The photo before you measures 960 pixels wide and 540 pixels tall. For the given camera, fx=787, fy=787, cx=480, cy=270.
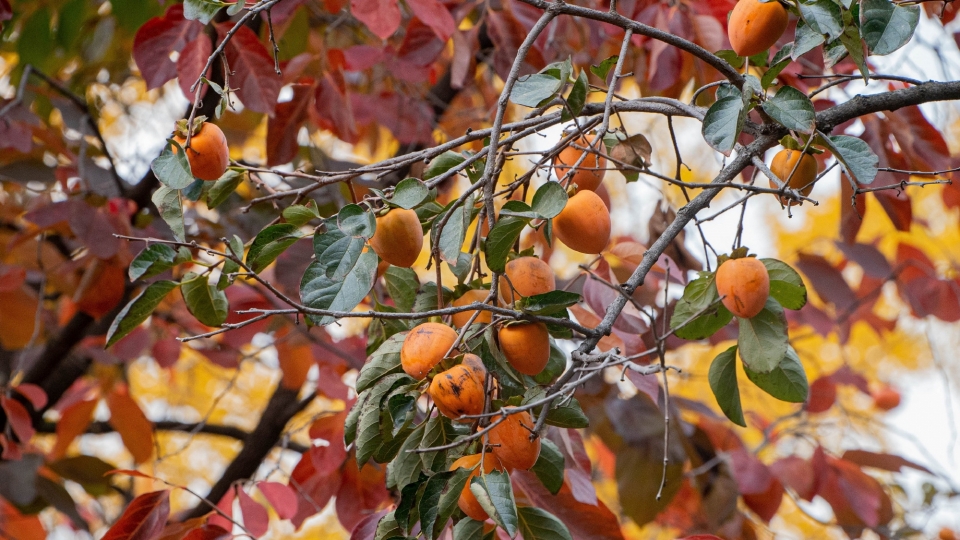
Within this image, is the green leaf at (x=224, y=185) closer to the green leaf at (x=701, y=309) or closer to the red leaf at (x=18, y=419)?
the green leaf at (x=701, y=309)

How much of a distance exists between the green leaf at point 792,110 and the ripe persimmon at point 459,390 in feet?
1.15

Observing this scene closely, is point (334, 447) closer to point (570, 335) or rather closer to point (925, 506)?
point (570, 335)

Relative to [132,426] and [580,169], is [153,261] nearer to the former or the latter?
[580,169]

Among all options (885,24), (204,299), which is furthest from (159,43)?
(885,24)

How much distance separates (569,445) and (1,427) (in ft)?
4.92

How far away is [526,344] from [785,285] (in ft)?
0.88

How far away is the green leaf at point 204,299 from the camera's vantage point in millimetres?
855

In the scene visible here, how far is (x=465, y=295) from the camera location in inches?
30.8

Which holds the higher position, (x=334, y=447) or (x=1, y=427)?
(x=334, y=447)

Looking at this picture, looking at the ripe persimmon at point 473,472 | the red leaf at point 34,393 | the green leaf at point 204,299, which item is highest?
the green leaf at point 204,299

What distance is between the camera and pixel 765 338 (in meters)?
0.72

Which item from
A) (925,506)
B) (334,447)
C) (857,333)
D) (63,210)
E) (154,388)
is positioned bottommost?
(857,333)

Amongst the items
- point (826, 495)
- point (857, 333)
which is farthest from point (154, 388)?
point (857, 333)

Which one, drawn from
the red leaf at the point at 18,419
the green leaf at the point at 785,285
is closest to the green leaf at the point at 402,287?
the green leaf at the point at 785,285
